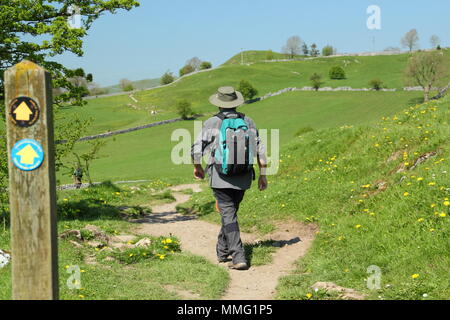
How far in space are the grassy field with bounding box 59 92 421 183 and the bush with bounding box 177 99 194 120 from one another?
3.48 metres

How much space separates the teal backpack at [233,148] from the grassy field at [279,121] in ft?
110

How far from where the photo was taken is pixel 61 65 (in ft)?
44.9

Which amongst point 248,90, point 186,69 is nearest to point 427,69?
point 248,90

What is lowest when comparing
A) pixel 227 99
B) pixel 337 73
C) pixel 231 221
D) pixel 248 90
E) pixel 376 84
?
pixel 231 221

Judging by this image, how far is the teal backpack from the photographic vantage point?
8.13 metres

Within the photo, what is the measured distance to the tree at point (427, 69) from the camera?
80.8 meters

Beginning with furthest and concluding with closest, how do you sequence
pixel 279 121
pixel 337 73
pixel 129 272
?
pixel 337 73, pixel 279 121, pixel 129 272

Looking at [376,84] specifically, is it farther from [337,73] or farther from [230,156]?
[230,156]

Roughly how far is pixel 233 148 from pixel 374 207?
3.91m

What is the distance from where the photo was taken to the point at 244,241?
10.9 meters

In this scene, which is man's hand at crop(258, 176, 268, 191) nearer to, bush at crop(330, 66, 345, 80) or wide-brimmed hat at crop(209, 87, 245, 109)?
wide-brimmed hat at crop(209, 87, 245, 109)

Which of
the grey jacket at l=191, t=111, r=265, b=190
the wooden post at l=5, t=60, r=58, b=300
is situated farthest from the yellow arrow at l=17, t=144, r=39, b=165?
the grey jacket at l=191, t=111, r=265, b=190

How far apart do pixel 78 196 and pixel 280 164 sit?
8.03 metres
